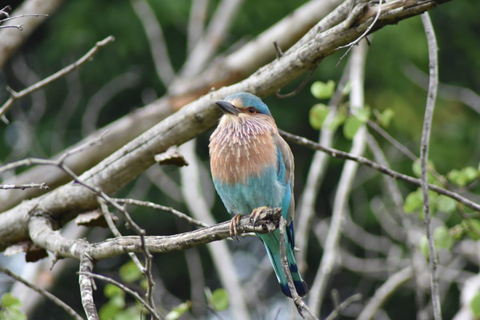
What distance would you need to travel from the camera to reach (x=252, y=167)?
3439 millimetres

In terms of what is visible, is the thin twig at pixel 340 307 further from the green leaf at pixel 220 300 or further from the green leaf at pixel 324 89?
the green leaf at pixel 324 89

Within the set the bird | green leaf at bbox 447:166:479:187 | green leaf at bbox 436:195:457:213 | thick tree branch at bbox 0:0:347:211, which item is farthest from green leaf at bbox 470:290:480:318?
thick tree branch at bbox 0:0:347:211

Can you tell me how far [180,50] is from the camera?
886cm

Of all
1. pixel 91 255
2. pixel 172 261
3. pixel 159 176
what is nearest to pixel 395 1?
pixel 91 255

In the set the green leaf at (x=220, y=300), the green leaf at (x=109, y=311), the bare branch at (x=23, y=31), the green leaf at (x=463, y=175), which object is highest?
the bare branch at (x=23, y=31)

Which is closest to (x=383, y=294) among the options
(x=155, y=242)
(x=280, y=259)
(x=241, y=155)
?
(x=280, y=259)

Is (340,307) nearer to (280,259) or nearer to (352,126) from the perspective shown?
(280,259)

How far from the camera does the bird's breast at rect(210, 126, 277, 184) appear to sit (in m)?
3.43

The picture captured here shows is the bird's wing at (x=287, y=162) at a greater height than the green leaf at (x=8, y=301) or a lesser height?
lesser

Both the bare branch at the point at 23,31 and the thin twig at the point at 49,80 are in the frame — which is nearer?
the thin twig at the point at 49,80

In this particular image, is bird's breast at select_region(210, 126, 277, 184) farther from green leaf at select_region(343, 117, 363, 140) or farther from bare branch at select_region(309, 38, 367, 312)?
bare branch at select_region(309, 38, 367, 312)

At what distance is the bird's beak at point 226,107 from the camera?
10.8ft

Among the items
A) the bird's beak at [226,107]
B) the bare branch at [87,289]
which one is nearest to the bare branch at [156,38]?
the bird's beak at [226,107]

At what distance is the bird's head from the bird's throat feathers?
0.03 meters
